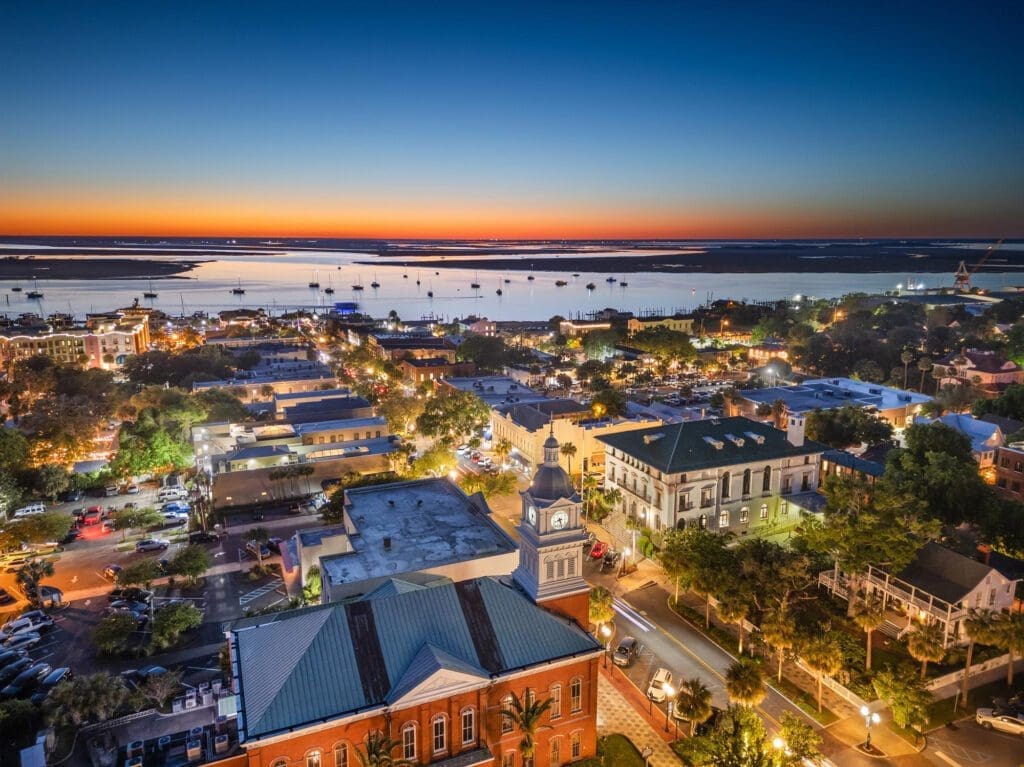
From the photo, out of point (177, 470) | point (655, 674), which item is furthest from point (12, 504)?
point (655, 674)

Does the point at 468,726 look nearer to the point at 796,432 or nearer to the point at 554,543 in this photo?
the point at 554,543

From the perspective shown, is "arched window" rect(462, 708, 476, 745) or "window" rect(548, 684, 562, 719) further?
"window" rect(548, 684, 562, 719)

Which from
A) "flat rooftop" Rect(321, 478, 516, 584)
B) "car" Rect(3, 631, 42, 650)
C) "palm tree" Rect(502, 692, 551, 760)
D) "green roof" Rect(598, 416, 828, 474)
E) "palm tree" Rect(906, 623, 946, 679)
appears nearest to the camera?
"palm tree" Rect(502, 692, 551, 760)

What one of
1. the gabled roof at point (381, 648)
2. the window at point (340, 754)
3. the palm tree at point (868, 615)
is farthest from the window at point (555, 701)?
the palm tree at point (868, 615)

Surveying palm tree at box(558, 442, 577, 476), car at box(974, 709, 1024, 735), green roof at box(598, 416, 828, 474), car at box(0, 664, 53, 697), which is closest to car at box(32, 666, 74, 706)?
car at box(0, 664, 53, 697)

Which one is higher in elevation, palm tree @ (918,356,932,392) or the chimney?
the chimney

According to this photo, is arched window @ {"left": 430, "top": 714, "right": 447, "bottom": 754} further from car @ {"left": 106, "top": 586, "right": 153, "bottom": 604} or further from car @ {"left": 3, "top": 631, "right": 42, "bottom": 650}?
car @ {"left": 3, "top": 631, "right": 42, "bottom": 650}

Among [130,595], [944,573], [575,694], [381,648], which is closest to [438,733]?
[381,648]
